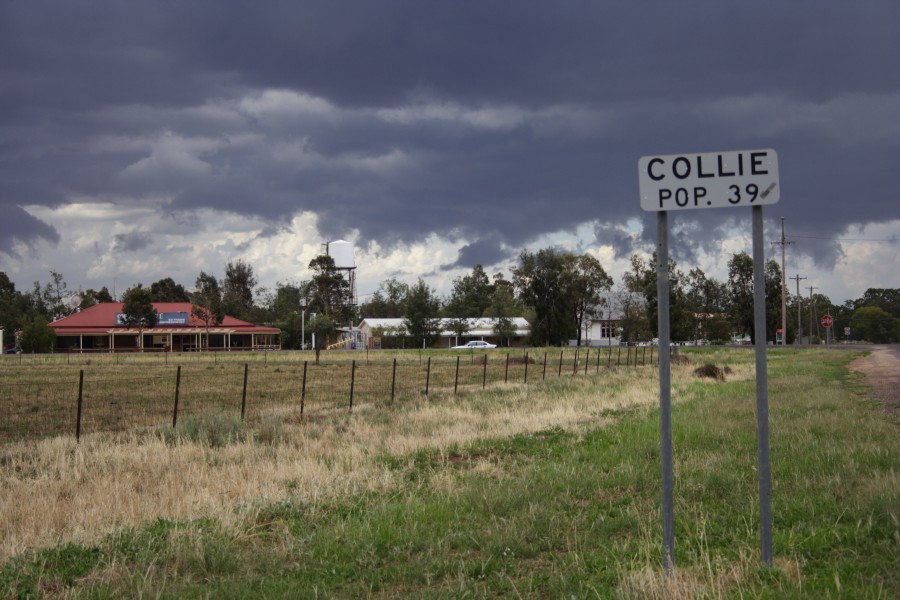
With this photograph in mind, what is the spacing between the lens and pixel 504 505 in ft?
29.1

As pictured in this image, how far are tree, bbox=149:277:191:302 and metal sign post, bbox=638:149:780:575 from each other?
458 feet

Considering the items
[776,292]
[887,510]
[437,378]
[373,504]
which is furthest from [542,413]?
[776,292]

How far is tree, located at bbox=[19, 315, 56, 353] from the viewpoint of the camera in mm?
90438

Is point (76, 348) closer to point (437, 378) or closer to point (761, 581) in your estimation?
point (437, 378)

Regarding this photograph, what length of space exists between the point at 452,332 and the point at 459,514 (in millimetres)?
106878

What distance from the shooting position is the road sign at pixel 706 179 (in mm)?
5871

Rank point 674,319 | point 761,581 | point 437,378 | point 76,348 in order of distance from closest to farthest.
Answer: point 761,581, point 437,378, point 674,319, point 76,348

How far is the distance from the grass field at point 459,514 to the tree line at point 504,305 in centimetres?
7301

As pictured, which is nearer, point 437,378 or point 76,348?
point 437,378

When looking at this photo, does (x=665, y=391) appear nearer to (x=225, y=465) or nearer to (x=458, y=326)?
(x=225, y=465)

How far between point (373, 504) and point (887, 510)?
537 centimetres

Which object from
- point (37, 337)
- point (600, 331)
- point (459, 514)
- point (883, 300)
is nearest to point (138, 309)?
point (37, 337)

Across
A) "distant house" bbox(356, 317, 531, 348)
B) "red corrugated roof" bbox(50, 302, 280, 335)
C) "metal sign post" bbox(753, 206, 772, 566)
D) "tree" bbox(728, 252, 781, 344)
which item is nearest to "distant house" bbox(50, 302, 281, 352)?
"red corrugated roof" bbox(50, 302, 280, 335)

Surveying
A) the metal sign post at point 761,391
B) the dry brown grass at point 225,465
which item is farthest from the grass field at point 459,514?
the metal sign post at point 761,391
